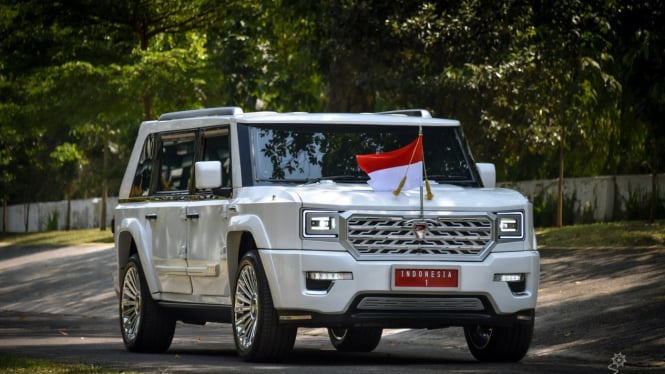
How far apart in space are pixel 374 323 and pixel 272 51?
2405 cm

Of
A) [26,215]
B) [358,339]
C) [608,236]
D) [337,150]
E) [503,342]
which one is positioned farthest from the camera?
[26,215]

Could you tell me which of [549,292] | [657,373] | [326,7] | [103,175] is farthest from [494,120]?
[657,373]

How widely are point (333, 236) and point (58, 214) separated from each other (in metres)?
44.3

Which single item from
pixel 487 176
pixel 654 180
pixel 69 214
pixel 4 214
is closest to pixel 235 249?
pixel 487 176

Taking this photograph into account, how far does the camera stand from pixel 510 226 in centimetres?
1227

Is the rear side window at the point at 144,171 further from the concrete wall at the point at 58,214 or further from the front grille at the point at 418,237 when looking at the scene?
the concrete wall at the point at 58,214

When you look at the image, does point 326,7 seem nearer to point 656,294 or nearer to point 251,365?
point 656,294

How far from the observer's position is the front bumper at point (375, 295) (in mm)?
11703

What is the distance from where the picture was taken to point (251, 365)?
12.0 metres

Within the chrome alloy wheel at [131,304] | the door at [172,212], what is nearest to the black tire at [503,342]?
the door at [172,212]

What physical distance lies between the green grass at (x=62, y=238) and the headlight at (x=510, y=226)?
26195mm

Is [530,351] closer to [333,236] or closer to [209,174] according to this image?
[333,236]

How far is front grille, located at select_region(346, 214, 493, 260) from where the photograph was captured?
1181 cm

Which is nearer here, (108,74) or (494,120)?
(494,120)
